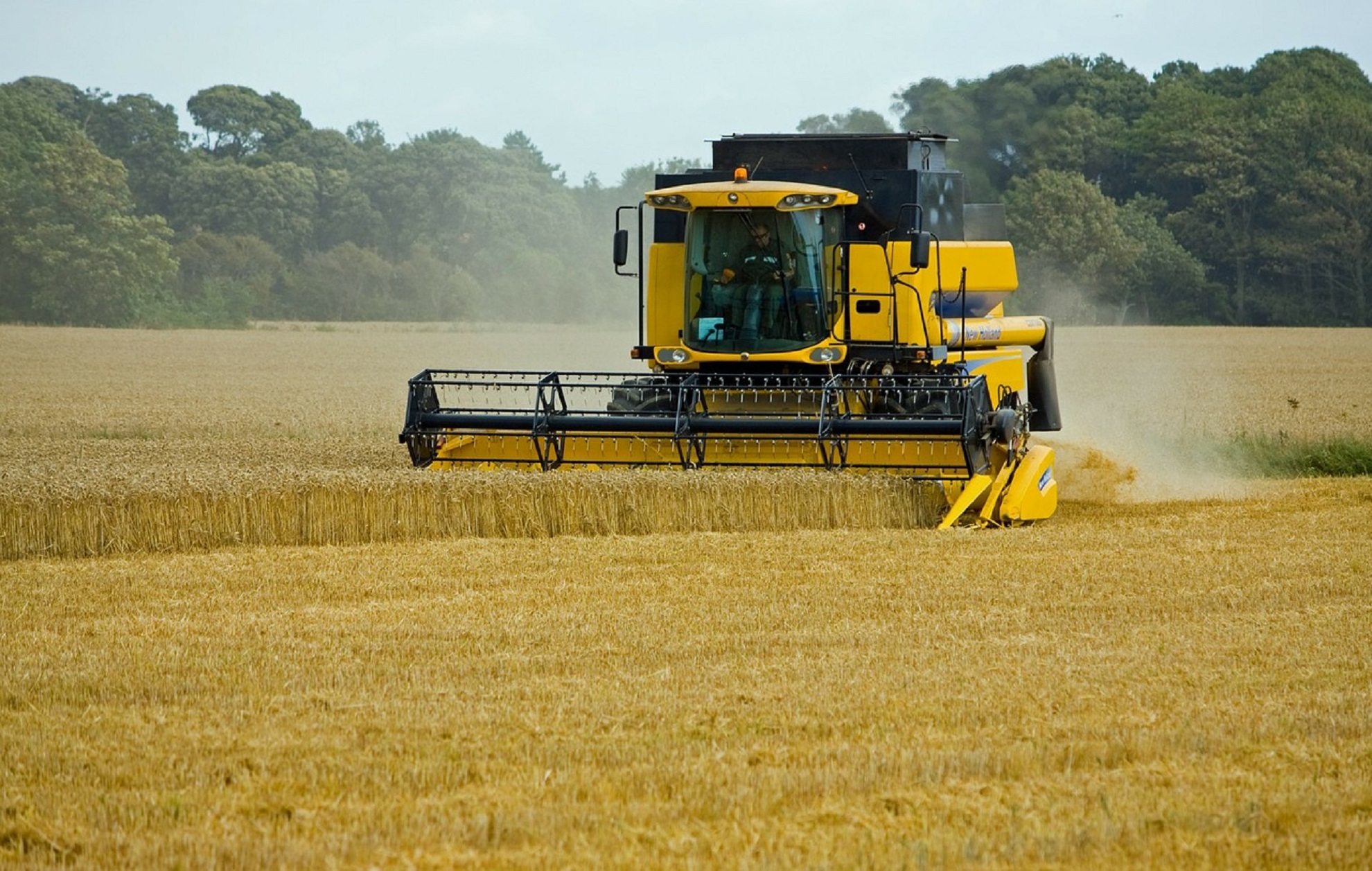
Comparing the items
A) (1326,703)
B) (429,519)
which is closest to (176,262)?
(429,519)

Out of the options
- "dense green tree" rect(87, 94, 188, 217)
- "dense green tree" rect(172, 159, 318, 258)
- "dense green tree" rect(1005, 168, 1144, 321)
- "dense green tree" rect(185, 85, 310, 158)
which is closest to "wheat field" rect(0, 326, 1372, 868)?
"dense green tree" rect(1005, 168, 1144, 321)

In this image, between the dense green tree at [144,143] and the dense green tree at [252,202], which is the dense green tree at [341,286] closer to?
the dense green tree at [252,202]

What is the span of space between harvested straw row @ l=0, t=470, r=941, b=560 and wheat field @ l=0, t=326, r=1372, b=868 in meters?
0.02

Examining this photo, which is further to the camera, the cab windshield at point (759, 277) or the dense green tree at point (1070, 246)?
the dense green tree at point (1070, 246)

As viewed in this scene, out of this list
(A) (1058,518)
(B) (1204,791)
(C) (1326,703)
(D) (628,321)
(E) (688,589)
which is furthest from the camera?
(D) (628,321)

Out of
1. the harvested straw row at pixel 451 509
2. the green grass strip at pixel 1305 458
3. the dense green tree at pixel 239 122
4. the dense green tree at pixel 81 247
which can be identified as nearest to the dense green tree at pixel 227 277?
the dense green tree at pixel 81 247

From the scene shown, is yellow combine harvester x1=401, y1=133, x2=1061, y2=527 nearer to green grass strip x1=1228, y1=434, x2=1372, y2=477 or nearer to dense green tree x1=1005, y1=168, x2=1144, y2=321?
green grass strip x1=1228, y1=434, x2=1372, y2=477

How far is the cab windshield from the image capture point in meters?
11.0

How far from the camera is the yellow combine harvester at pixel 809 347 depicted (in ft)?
33.2

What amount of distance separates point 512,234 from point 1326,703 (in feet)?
146

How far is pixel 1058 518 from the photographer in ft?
35.7

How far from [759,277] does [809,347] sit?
59 cm

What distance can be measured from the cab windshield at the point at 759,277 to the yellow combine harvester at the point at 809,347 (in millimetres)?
10

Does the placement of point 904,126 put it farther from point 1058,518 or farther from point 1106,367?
point 1058,518
